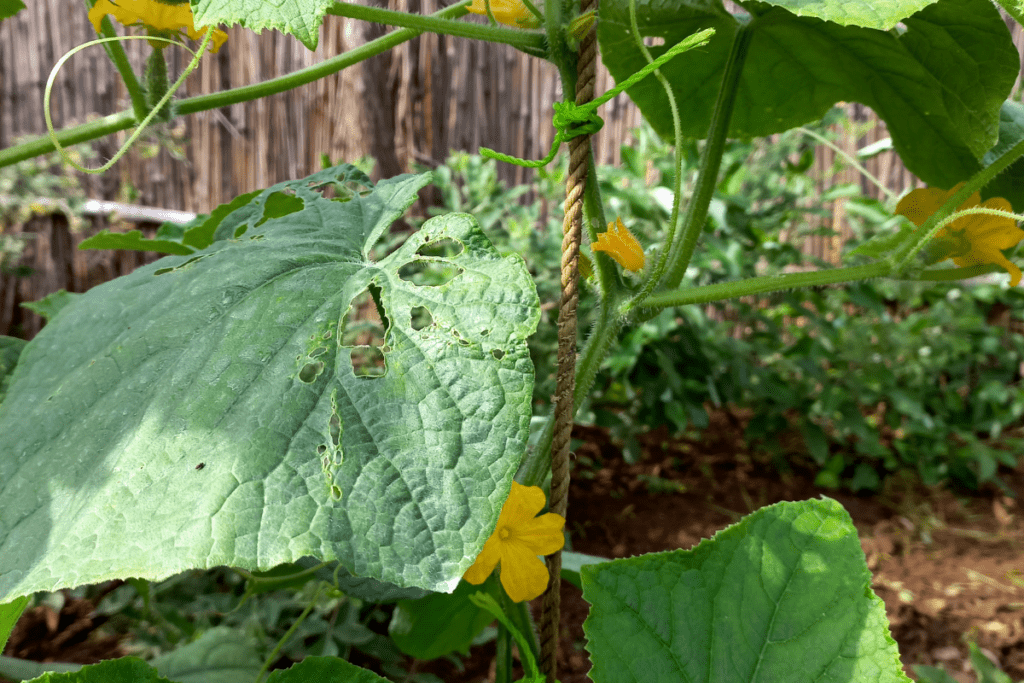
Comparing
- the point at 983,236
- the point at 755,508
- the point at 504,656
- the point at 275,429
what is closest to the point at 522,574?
the point at 504,656

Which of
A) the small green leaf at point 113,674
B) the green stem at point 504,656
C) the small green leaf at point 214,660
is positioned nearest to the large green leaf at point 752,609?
the green stem at point 504,656

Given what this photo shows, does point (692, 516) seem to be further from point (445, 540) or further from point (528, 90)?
point (528, 90)

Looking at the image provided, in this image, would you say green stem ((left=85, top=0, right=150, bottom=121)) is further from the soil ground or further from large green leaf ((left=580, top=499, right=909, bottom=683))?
the soil ground

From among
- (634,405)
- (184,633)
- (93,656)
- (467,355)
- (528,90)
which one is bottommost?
(93,656)

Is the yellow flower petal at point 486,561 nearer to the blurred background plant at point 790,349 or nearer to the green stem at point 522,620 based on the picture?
the green stem at point 522,620

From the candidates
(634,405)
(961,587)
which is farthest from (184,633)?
(961,587)

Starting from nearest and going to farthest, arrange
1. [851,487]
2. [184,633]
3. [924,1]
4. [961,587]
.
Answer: [924,1], [184,633], [961,587], [851,487]

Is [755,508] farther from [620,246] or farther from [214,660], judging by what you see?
[620,246]
